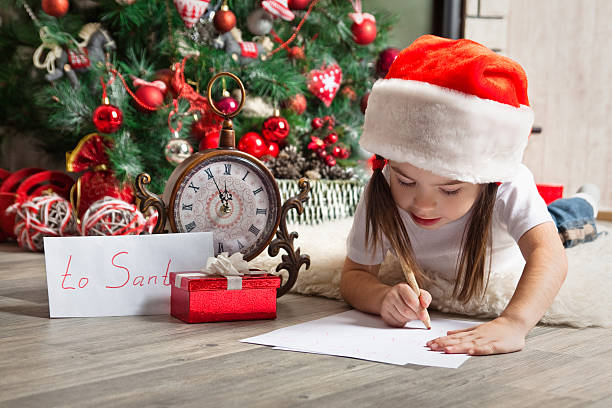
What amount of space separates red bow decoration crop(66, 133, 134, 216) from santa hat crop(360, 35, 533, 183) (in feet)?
3.74

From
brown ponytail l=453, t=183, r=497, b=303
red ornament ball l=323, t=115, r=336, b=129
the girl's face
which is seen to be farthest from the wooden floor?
red ornament ball l=323, t=115, r=336, b=129

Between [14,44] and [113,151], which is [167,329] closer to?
[113,151]

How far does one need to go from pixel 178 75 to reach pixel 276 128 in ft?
1.23

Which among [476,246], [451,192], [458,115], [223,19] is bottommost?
[476,246]

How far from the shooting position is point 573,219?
182cm

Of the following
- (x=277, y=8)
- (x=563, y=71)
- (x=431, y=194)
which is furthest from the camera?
(x=563, y=71)

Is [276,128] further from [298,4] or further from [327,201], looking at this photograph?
[298,4]

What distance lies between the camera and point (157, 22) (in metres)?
2.09

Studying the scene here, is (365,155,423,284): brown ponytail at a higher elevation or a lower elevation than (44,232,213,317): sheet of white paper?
higher

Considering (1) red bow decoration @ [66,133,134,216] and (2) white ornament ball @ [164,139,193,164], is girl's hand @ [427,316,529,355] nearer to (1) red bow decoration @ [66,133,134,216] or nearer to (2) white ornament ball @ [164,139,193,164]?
(2) white ornament ball @ [164,139,193,164]

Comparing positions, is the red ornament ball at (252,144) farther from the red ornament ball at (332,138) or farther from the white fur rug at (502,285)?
the white fur rug at (502,285)

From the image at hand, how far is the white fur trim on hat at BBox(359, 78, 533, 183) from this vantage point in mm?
973

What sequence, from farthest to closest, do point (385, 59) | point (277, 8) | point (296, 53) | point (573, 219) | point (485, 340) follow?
point (385, 59), point (296, 53), point (277, 8), point (573, 219), point (485, 340)

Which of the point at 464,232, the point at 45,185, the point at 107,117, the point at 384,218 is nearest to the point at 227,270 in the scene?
the point at 384,218
